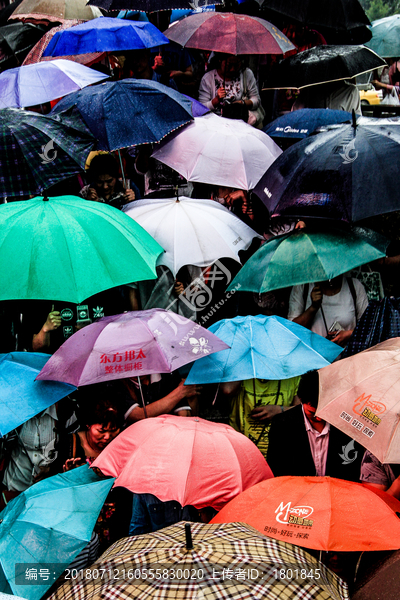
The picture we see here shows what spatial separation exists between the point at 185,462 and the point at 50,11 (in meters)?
7.38

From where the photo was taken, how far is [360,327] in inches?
203

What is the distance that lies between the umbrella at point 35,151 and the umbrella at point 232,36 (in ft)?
7.49

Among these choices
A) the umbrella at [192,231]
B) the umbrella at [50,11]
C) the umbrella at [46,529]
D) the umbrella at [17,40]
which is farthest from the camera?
the umbrella at [17,40]

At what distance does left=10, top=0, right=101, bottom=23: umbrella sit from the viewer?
876 cm

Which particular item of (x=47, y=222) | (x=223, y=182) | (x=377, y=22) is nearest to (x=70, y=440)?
(x=47, y=222)

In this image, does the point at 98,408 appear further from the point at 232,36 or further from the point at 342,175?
the point at 232,36

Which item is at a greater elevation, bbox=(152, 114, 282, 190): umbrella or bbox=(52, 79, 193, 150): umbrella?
bbox=(52, 79, 193, 150): umbrella

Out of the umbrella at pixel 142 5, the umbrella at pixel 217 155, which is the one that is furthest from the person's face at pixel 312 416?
the umbrella at pixel 142 5

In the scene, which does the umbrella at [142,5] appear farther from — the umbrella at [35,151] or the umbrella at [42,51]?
the umbrella at [35,151]

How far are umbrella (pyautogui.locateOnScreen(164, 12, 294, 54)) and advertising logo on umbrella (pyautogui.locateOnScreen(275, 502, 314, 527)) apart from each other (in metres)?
5.51

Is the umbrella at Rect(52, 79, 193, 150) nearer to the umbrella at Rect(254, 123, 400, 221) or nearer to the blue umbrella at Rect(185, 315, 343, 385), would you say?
the umbrella at Rect(254, 123, 400, 221)

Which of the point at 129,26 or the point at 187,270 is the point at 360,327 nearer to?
the point at 187,270

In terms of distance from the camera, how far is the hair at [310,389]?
432 cm

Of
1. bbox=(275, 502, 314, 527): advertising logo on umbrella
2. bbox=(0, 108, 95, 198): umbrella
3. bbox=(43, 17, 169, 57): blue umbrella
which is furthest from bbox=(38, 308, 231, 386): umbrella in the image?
bbox=(43, 17, 169, 57): blue umbrella
